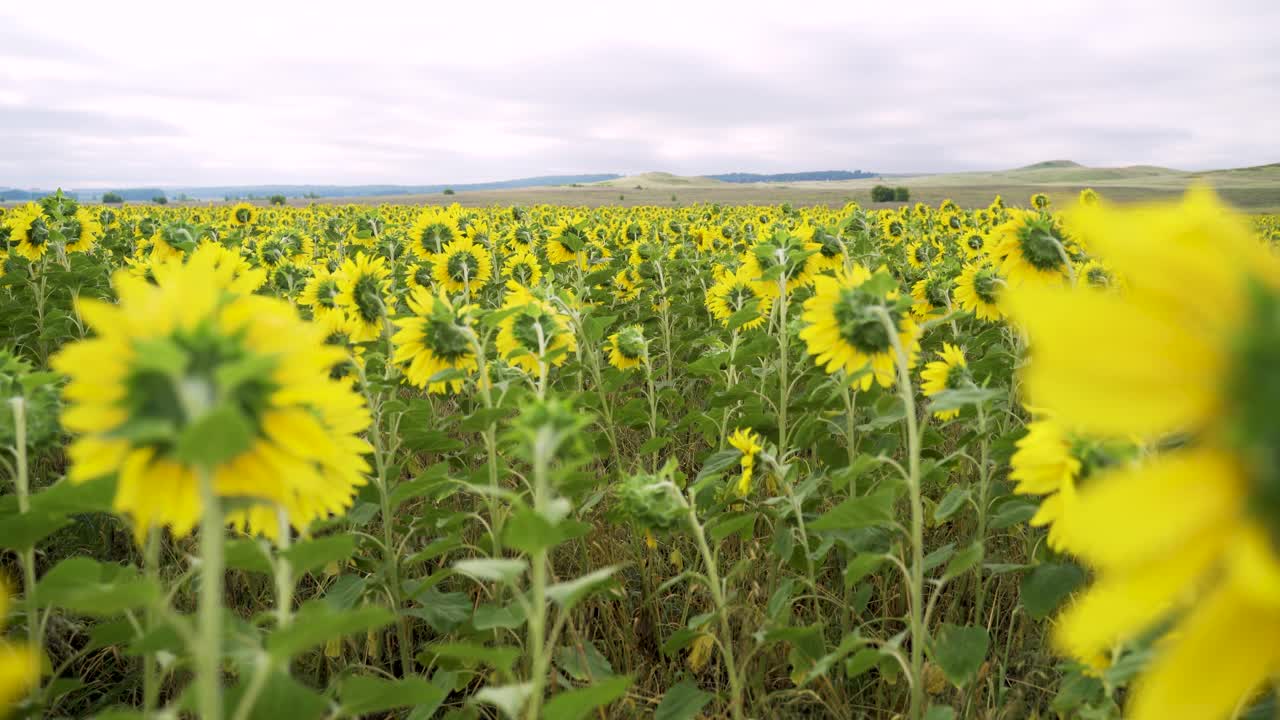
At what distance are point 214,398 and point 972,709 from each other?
215 centimetres

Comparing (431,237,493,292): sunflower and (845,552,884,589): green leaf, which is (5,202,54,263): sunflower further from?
(845,552,884,589): green leaf

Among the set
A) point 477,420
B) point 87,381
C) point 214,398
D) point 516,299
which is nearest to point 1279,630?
point 214,398

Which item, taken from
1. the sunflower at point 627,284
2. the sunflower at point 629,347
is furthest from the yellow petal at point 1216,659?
the sunflower at point 627,284

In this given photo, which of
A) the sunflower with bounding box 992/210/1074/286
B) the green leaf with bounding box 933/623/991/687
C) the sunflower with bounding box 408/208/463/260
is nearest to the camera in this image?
the green leaf with bounding box 933/623/991/687

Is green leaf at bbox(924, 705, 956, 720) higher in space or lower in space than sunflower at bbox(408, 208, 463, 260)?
lower

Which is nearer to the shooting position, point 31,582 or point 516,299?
point 31,582

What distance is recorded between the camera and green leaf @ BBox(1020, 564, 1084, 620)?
1855mm

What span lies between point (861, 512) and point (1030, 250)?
62.6 inches

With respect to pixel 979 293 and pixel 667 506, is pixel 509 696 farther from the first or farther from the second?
pixel 979 293

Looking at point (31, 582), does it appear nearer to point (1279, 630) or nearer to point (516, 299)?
point (1279, 630)

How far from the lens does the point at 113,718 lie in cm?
80

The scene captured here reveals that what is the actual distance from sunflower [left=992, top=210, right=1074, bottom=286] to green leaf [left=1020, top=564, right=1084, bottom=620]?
1.27 m

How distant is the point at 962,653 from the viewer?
1802mm

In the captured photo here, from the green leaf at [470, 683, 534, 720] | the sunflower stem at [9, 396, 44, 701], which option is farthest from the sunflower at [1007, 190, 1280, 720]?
the sunflower stem at [9, 396, 44, 701]
